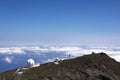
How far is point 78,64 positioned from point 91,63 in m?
5.06

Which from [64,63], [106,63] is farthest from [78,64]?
[106,63]

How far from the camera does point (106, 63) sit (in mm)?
120375

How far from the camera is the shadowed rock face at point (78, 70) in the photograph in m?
101

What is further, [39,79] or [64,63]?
[64,63]

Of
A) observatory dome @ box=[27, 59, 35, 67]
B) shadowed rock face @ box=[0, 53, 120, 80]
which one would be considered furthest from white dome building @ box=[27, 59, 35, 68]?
shadowed rock face @ box=[0, 53, 120, 80]

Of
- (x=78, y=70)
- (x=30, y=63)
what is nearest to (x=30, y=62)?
(x=30, y=63)

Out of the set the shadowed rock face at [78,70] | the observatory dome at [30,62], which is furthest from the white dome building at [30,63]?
the shadowed rock face at [78,70]

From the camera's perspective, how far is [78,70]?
10894 cm

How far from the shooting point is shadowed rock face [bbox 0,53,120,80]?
100812mm

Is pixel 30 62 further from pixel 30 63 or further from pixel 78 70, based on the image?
pixel 78 70

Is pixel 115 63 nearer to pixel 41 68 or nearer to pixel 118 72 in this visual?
pixel 118 72

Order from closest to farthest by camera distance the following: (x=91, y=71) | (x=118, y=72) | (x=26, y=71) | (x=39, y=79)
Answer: (x=39, y=79) → (x=26, y=71) → (x=91, y=71) → (x=118, y=72)

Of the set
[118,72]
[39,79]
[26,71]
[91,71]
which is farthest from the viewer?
[118,72]

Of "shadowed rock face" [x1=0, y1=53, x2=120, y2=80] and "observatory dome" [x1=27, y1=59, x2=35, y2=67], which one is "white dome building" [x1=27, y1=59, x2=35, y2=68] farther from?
"shadowed rock face" [x1=0, y1=53, x2=120, y2=80]
